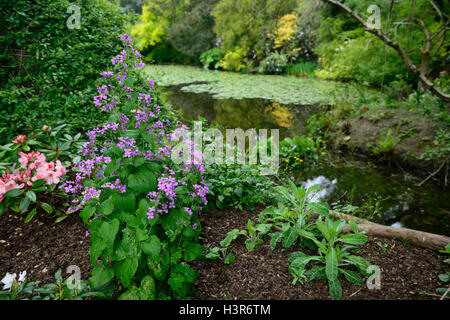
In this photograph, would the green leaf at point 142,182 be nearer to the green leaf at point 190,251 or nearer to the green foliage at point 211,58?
the green leaf at point 190,251

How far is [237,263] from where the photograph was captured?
176cm

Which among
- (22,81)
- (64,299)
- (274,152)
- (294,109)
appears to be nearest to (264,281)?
(64,299)

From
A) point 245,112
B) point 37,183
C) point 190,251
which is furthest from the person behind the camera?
point 245,112

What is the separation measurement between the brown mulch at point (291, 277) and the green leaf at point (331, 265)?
0.11m

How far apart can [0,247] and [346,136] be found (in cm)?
543

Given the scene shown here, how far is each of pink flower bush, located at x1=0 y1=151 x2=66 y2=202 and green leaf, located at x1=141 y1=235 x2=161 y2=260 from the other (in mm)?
1258

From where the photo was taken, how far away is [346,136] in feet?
17.9

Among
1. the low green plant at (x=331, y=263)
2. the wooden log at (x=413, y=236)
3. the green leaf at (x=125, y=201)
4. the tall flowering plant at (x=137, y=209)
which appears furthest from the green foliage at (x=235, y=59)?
the green leaf at (x=125, y=201)

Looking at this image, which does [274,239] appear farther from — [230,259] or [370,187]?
[370,187]

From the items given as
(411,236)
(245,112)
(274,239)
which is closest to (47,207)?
(274,239)

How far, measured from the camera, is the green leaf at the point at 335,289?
145 centimetres

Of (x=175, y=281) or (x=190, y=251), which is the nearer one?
(x=175, y=281)

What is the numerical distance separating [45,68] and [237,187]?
8.45ft
